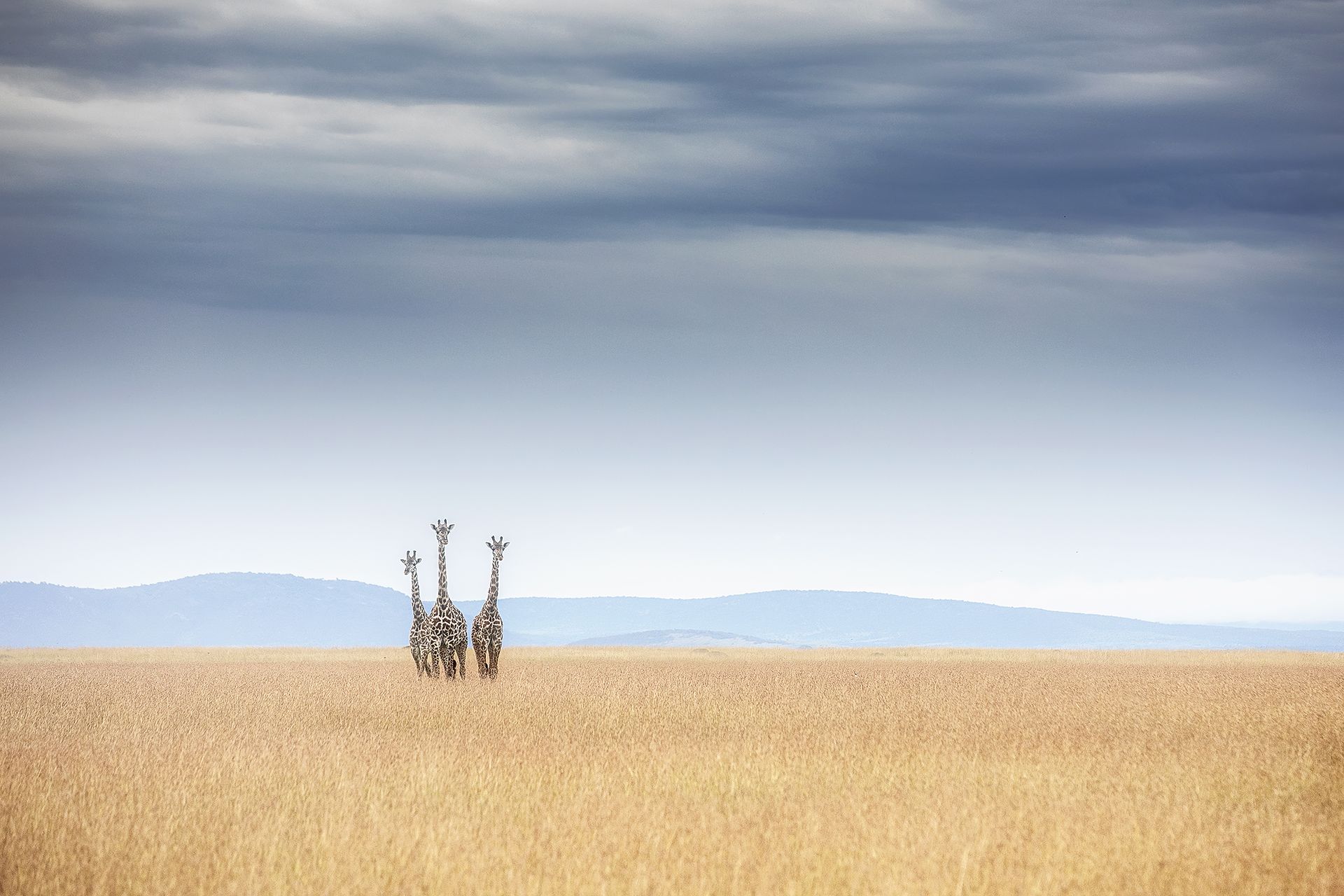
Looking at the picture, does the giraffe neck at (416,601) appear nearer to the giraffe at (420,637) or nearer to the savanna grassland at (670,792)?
the giraffe at (420,637)

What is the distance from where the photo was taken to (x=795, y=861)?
10.3m

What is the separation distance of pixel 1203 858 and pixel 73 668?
1366 inches

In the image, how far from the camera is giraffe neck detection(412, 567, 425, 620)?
1156 inches

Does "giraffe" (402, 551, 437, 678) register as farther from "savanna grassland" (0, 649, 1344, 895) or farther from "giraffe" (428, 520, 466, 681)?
"savanna grassland" (0, 649, 1344, 895)

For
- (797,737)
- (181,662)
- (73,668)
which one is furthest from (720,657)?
(797,737)

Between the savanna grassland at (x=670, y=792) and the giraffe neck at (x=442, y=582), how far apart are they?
3.23 m

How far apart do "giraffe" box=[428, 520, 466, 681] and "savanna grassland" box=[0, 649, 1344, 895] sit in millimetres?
2521

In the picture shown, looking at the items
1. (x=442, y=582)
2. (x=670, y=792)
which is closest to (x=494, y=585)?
(x=442, y=582)

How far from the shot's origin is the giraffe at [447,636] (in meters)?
27.6

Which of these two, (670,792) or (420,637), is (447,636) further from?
(670,792)

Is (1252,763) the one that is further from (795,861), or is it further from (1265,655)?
(1265,655)

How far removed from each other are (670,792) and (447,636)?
15154 millimetres

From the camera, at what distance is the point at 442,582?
28.8m

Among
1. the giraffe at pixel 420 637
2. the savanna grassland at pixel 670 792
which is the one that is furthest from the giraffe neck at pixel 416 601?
the savanna grassland at pixel 670 792
